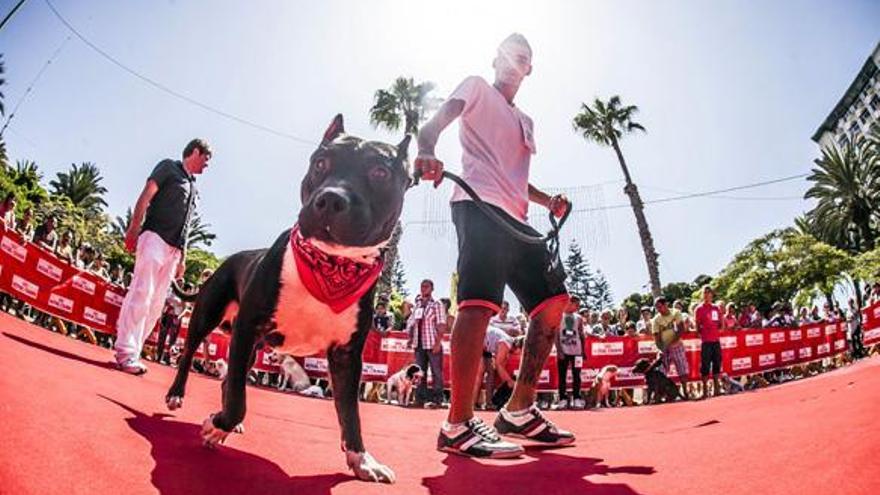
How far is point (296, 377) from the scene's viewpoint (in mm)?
9117

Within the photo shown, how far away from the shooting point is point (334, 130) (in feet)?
7.92

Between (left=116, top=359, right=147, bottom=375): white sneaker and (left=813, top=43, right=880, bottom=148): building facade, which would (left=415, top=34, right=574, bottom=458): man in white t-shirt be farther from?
(left=116, top=359, right=147, bottom=375): white sneaker

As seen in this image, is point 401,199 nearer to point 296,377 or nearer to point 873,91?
point 873,91

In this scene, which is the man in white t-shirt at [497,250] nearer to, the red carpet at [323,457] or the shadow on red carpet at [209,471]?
the red carpet at [323,457]

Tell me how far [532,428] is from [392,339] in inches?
332

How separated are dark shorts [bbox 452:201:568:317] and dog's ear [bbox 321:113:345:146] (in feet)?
2.92

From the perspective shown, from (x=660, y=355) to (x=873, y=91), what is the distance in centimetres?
618

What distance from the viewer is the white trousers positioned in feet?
14.6

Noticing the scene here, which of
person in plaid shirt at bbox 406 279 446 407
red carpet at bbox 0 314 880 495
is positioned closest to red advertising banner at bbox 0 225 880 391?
person in plaid shirt at bbox 406 279 446 407

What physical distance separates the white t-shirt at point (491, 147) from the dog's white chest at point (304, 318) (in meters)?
1.11

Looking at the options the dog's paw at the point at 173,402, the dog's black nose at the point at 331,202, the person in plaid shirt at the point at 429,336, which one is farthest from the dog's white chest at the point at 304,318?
the person in plaid shirt at the point at 429,336

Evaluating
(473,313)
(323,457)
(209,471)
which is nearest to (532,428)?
(473,313)

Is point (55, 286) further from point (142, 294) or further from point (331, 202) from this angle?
point (331, 202)

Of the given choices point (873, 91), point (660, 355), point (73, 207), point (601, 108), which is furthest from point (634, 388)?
point (601, 108)
